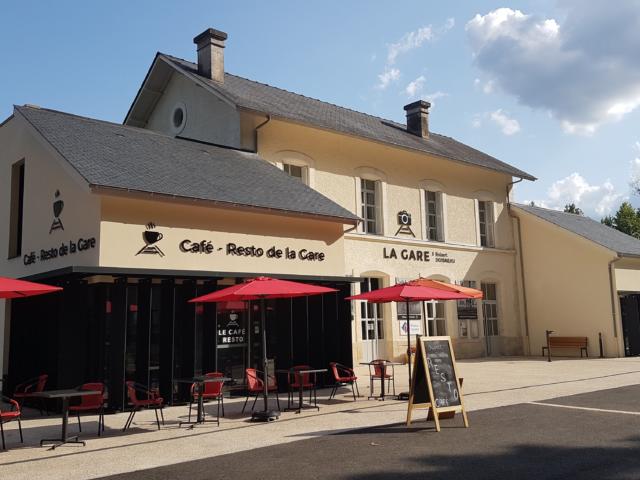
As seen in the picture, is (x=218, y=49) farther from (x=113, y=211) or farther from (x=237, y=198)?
(x=113, y=211)

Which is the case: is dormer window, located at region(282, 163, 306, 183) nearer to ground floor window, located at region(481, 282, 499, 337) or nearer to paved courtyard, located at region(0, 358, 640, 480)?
paved courtyard, located at region(0, 358, 640, 480)

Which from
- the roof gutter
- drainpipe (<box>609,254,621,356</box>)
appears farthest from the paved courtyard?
drainpipe (<box>609,254,621,356</box>)

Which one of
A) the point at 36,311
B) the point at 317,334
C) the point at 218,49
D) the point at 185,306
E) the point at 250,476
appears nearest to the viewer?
the point at 250,476

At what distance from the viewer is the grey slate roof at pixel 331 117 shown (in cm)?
1694

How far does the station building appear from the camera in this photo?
10.6 meters

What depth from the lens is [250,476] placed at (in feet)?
19.1

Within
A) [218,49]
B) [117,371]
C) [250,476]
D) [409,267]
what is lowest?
[250,476]

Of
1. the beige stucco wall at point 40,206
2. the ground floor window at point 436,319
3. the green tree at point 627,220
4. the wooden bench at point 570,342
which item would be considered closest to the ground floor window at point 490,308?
the wooden bench at point 570,342

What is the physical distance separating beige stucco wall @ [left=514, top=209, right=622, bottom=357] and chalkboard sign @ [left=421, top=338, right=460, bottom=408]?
13780 mm

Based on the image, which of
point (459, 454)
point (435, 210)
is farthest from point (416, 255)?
point (459, 454)

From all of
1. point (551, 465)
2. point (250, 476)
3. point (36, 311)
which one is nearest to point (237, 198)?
point (36, 311)

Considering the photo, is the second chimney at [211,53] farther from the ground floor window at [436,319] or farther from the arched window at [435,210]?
the ground floor window at [436,319]

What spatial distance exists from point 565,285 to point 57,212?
16.7 metres

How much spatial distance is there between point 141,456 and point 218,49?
13.8 meters
